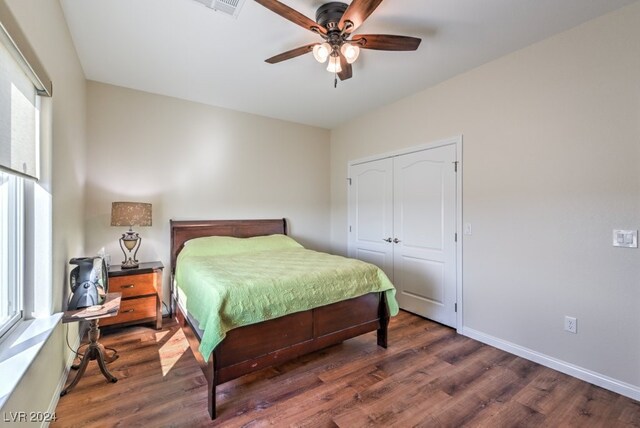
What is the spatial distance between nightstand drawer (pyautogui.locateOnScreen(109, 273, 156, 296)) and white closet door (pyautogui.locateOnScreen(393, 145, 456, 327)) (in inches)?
111

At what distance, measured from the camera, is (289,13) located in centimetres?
166

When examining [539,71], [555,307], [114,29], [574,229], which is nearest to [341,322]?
[555,307]

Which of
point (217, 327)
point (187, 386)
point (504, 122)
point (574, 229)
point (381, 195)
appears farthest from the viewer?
point (381, 195)

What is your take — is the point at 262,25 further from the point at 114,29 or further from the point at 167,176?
the point at 167,176

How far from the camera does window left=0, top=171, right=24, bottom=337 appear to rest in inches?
56.2

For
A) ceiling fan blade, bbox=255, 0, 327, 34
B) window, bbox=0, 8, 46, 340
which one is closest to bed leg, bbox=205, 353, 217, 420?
window, bbox=0, 8, 46, 340

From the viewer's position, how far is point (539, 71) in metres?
2.36

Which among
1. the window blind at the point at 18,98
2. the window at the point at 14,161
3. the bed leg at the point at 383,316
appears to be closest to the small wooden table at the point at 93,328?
the window at the point at 14,161

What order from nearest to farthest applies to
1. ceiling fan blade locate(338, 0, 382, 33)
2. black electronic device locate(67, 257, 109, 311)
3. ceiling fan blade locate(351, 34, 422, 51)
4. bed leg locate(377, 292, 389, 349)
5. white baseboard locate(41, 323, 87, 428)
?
ceiling fan blade locate(338, 0, 382, 33) < white baseboard locate(41, 323, 87, 428) < ceiling fan blade locate(351, 34, 422, 51) < black electronic device locate(67, 257, 109, 311) < bed leg locate(377, 292, 389, 349)

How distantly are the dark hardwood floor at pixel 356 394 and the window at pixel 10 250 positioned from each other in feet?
2.38

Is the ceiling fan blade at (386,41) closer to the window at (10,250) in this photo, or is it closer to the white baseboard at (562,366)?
the window at (10,250)

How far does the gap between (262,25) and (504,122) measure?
87.8 inches

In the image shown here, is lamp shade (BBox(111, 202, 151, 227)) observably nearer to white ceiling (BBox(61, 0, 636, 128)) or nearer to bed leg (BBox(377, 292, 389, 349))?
white ceiling (BBox(61, 0, 636, 128))

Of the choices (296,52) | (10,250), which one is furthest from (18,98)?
(296,52)
